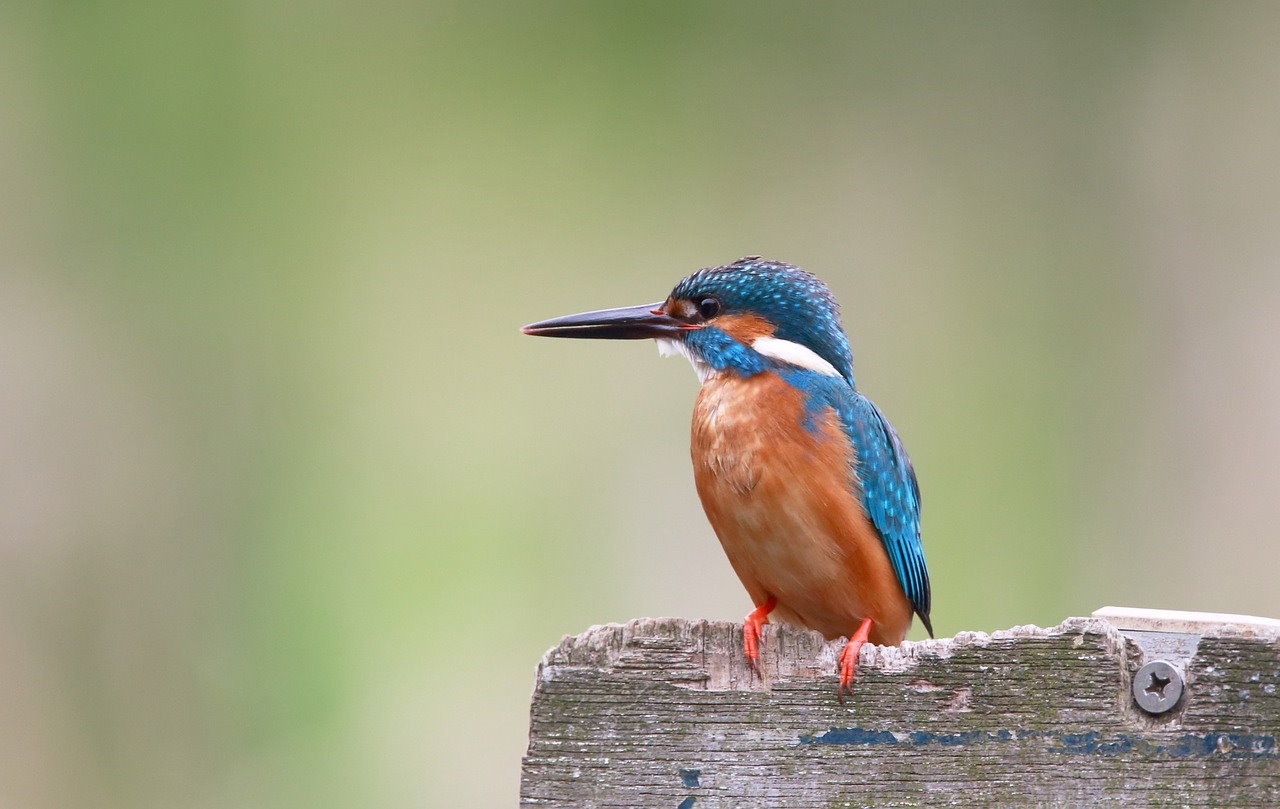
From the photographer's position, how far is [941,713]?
1642 millimetres

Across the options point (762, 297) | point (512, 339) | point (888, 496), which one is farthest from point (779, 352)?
point (512, 339)

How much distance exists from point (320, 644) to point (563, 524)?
85cm

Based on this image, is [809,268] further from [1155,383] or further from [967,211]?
[1155,383]

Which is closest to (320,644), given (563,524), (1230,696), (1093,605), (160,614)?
(160,614)

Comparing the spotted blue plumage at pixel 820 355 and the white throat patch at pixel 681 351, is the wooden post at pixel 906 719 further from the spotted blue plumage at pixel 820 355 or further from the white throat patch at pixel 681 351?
the white throat patch at pixel 681 351

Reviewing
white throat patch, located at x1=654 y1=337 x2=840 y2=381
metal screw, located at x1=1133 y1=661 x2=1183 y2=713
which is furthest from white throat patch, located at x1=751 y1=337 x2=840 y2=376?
metal screw, located at x1=1133 y1=661 x2=1183 y2=713

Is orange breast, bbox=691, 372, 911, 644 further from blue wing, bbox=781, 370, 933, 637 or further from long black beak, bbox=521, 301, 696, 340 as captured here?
long black beak, bbox=521, 301, 696, 340

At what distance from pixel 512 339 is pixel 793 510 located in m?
1.99

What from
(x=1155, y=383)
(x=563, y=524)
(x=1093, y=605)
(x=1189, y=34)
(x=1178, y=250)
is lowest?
(x=1093, y=605)

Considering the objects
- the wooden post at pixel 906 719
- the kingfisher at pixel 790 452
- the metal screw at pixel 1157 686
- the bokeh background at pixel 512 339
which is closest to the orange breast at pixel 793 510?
the kingfisher at pixel 790 452

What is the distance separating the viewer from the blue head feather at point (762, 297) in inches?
110

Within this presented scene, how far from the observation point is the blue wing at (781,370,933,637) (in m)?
2.65

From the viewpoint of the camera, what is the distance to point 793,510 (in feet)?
8.42

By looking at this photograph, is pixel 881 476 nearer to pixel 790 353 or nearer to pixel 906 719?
pixel 790 353
